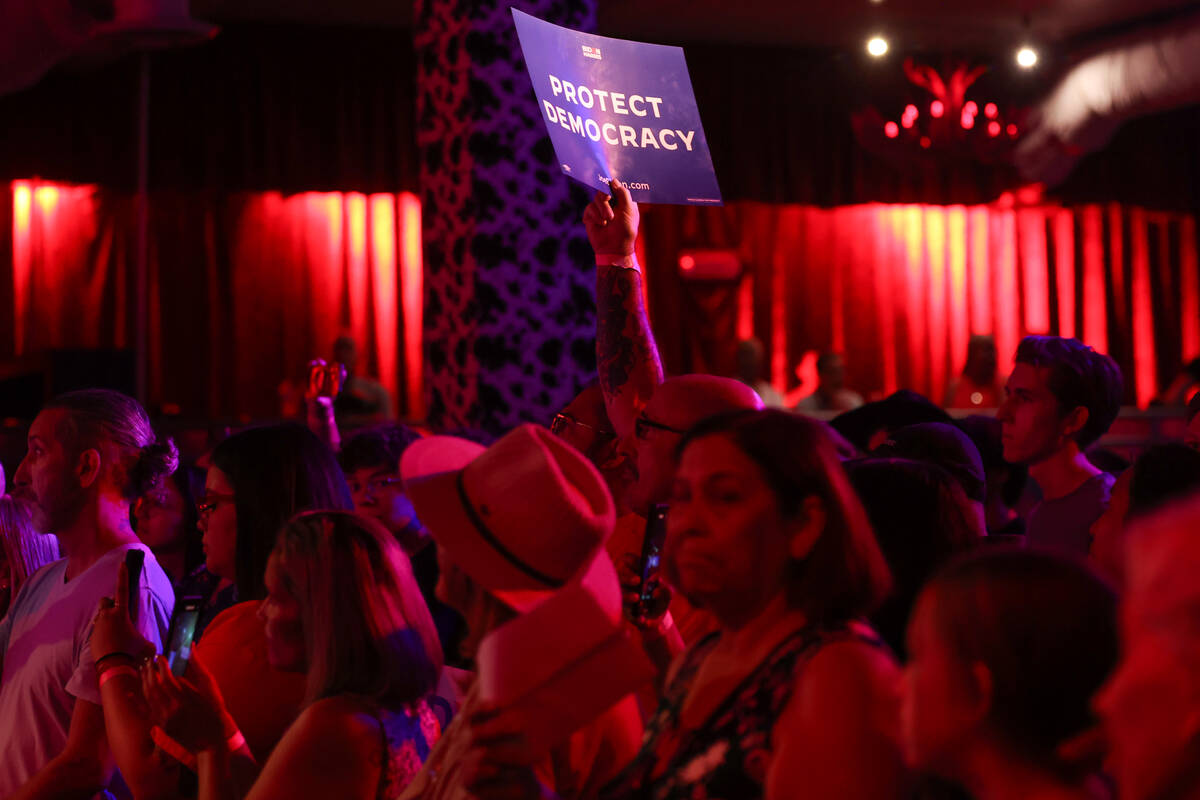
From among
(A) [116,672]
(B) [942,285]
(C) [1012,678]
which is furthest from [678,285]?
(C) [1012,678]

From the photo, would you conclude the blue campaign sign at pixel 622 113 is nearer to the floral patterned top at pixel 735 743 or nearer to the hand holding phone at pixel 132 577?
the hand holding phone at pixel 132 577

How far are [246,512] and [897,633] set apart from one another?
1.13m

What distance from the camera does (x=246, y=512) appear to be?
2334 millimetres

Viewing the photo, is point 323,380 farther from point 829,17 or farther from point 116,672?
point 829,17

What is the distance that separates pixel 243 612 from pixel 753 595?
1.10m

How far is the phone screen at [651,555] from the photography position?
1992 mm

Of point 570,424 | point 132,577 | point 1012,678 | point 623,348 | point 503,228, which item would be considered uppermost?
point 503,228

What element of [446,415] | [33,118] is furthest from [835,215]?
[446,415]

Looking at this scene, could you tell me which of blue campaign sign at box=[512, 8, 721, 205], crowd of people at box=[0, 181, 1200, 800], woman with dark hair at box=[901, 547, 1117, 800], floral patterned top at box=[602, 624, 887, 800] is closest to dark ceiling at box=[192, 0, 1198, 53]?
blue campaign sign at box=[512, 8, 721, 205]

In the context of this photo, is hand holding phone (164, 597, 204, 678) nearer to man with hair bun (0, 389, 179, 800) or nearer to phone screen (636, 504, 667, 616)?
man with hair bun (0, 389, 179, 800)

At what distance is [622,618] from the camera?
1967mm

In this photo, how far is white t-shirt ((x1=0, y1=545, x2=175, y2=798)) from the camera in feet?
7.98

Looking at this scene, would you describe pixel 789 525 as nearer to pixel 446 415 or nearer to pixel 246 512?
pixel 246 512

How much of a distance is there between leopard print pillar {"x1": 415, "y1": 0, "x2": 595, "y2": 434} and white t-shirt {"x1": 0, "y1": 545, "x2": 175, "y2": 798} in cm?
219
